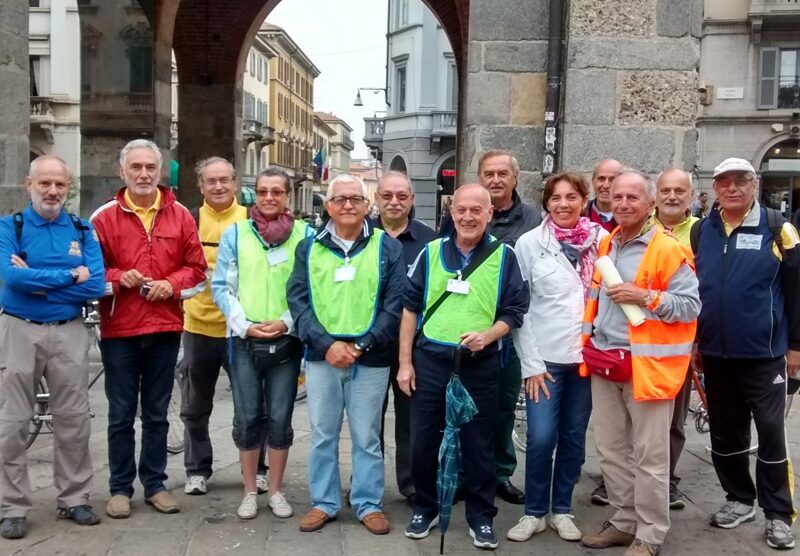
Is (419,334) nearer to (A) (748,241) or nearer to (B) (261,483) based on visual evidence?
(B) (261,483)

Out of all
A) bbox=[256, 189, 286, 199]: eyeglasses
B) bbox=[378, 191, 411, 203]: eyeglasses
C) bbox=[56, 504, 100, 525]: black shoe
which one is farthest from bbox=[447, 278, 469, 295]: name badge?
bbox=[56, 504, 100, 525]: black shoe

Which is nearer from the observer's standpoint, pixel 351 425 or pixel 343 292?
pixel 343 292

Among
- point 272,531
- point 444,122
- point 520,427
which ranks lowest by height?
point 272,531

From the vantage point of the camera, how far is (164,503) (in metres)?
4.82

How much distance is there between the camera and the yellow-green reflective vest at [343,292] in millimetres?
4520

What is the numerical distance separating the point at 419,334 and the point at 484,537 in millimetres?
1076

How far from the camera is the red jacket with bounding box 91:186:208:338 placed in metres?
4.66

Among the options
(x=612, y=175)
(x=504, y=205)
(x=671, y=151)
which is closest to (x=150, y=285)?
(x=504, y=205)

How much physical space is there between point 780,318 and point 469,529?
76.9 inches

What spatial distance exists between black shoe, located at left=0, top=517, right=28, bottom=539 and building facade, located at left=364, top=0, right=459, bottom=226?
32.6m

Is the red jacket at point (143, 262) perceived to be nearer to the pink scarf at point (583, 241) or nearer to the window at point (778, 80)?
the pink scarf at point (583, 241)

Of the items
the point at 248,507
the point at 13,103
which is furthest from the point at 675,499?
the point at 13,103

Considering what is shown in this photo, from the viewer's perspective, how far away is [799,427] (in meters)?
7.23

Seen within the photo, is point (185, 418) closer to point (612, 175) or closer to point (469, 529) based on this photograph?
point (469, 529)
